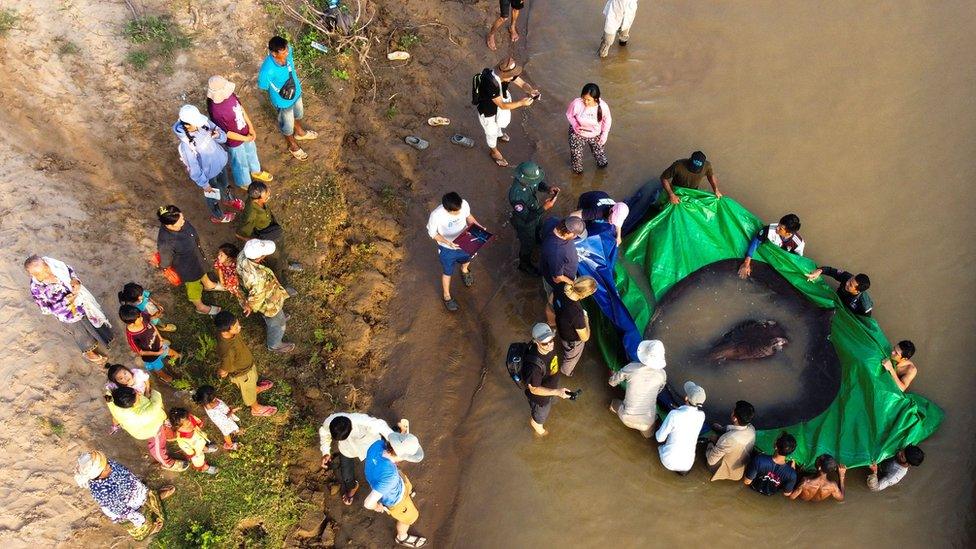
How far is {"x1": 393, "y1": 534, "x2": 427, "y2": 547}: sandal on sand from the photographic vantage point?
6.32m

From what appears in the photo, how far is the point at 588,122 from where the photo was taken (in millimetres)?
8102

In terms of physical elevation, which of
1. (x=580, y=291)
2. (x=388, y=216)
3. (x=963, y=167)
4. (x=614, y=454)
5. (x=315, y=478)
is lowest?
(x=315, y=478)

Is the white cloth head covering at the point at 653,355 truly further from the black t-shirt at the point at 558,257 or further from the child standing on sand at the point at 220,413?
the child standing on sand at the point at 220,413

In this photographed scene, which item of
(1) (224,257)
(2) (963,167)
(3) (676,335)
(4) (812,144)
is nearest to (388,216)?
(1) (224,257)

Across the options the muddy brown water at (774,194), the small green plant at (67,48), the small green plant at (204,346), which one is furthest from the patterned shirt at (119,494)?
the small green plant at (67,48)

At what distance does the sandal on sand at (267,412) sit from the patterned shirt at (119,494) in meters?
1.23

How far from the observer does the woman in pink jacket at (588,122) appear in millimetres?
7836

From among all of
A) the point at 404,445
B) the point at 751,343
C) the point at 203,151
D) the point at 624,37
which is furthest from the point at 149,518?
→ the point at 624,37

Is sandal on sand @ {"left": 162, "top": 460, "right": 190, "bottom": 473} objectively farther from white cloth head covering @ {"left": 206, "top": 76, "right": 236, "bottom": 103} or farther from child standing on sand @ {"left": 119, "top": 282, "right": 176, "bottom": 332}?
white cloth head covering @ {"left": 206, "top": 76, "right": 236, "bottom": 103}

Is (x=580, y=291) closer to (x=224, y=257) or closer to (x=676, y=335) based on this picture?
(x=676, y=335)

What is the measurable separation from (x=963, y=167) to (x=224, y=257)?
9255 mm

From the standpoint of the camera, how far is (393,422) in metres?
6.97

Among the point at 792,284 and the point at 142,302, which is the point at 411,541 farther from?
the point at 792,284

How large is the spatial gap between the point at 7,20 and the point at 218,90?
3570 mm
